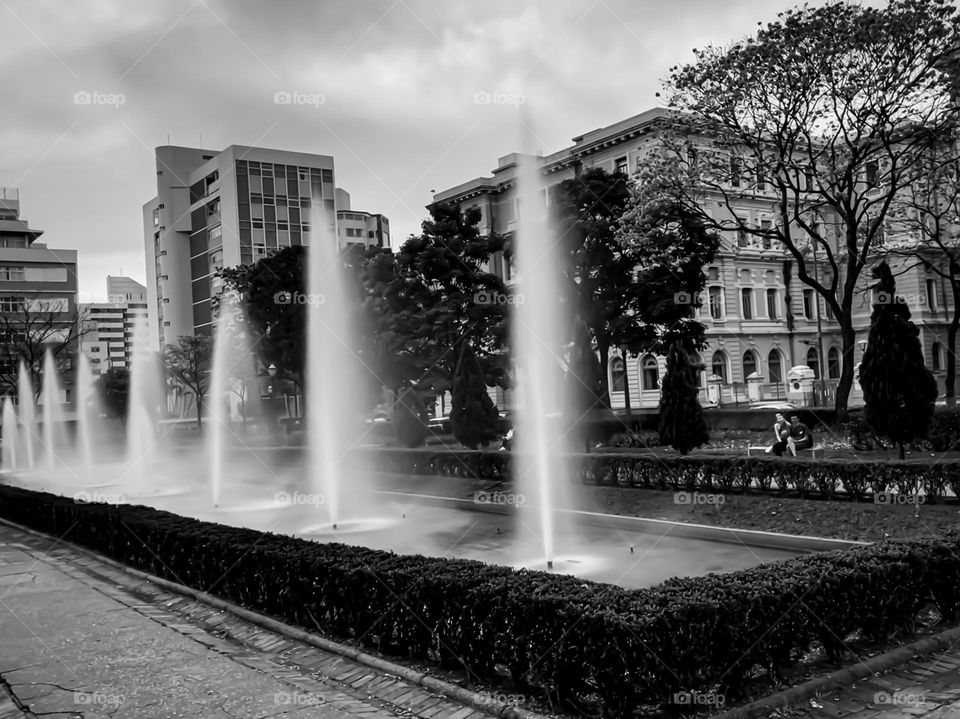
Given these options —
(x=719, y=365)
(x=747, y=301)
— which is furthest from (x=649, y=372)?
(x=747, y=301)

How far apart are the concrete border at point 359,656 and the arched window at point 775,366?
2092 inches

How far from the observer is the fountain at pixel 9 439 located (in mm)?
40844

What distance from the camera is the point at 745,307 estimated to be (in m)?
58.2

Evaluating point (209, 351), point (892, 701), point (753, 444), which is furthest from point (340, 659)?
point (209, 351)

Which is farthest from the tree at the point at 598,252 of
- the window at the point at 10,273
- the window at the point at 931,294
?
the window at the point at 10,273

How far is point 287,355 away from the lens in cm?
4131

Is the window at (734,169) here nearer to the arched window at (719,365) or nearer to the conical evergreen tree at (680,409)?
the conical evergreen tree at (680,409)

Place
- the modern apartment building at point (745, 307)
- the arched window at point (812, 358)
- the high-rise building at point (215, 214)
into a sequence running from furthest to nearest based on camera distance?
the high-rise building at point (215, 214) < the arched window at point (812, 358) < the modern apartment building at point (745, 307)

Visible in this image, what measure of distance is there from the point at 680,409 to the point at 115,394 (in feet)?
208

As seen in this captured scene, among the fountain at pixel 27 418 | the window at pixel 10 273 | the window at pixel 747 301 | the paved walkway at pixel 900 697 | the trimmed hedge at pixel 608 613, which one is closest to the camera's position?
the trimmed hedge at pixel 608 613

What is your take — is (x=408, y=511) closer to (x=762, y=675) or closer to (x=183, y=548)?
(x=183, y=548)

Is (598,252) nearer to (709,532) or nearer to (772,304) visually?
(709,532)

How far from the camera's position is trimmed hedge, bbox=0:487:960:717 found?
607 centimetres

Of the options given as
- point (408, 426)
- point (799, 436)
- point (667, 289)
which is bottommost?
point (799, 436)
